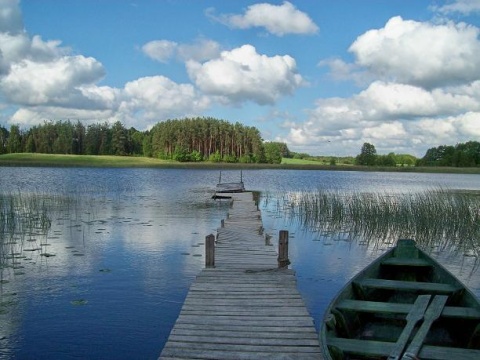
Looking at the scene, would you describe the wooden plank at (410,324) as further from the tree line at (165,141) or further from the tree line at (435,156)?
the tree line at (435,156)

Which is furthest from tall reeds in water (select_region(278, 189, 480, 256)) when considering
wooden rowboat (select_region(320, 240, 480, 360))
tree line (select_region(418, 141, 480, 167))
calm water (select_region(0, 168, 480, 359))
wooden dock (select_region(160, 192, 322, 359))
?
tree line (select_region(418, 141, 480, 167))

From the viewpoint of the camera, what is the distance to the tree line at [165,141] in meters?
107

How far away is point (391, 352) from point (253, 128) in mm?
111686

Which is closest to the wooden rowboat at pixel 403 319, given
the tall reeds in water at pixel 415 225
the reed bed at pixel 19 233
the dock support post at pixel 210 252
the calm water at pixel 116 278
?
the calm water at pixel 116 278

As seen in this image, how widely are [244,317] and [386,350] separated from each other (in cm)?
267

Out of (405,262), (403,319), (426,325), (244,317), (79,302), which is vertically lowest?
(79,302)

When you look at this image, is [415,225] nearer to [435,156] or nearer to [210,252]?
[210,252]

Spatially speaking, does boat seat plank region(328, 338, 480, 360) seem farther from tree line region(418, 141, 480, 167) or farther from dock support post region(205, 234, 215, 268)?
tree line region(418, 141, 480, 167)

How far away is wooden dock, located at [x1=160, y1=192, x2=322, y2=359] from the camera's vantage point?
5992 millimetres

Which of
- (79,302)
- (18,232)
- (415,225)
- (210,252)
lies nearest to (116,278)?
(79,302)

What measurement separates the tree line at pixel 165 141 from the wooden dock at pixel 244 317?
93.3 meters

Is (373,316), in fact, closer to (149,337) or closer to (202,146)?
(149,337)

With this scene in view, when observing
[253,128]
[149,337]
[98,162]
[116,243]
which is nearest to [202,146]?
[253,128]

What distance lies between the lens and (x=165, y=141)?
4274 inches
